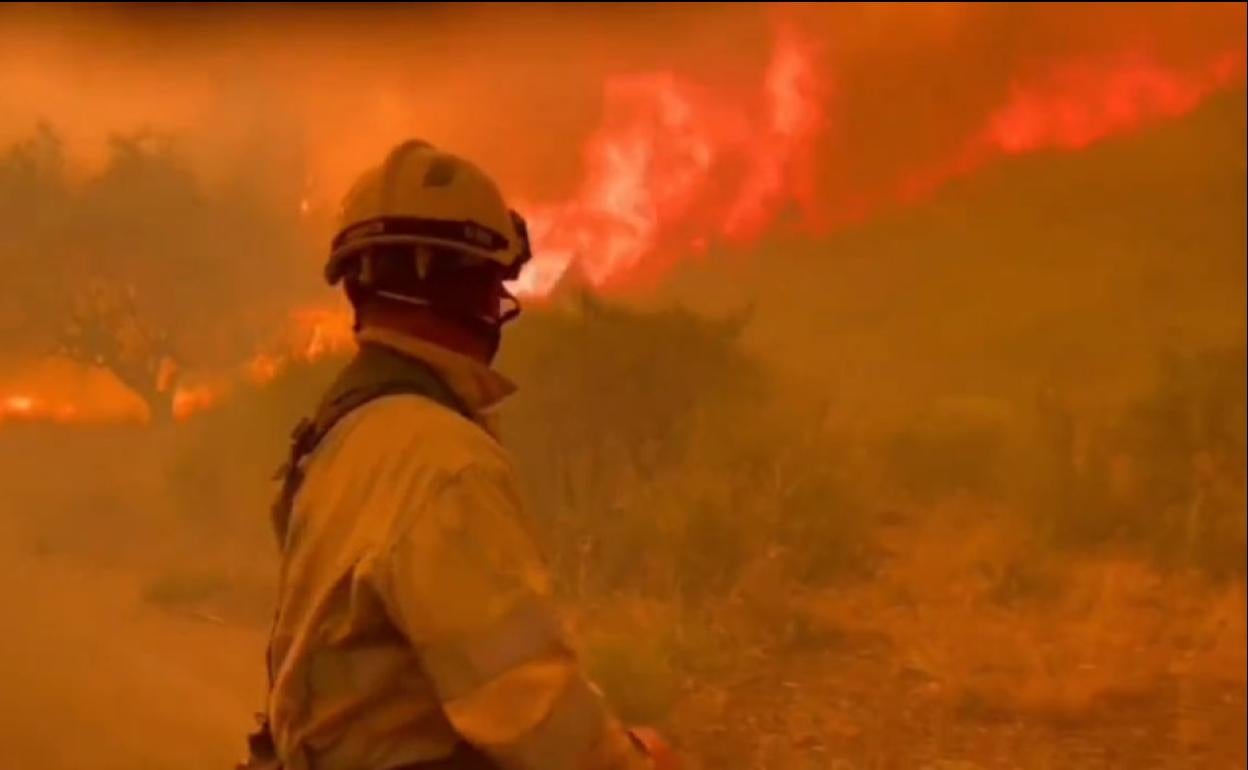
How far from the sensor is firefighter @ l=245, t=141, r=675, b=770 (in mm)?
1225

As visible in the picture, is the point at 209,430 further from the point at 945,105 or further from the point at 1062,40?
the point at 1062,40

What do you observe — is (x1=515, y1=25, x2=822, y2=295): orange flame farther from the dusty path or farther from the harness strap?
the harness strap

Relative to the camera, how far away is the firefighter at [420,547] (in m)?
1.22

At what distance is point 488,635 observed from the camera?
1.21 m

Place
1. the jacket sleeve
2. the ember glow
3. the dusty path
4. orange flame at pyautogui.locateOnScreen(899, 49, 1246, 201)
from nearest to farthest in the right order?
the jacket sleeve, the dusty path, the ember glow, orange flame at pyautogui.locateOnScreen(899, 49, 1246, 201)

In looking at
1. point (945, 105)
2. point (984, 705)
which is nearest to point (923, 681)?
point (984, 705)

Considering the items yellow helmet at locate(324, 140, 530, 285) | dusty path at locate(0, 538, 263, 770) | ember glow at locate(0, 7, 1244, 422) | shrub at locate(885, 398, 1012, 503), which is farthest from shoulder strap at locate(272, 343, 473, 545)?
shrub at locate(885, 398, 1012, 503)

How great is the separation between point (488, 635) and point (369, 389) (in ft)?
0.87

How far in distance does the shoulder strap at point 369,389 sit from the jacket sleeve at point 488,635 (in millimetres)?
133

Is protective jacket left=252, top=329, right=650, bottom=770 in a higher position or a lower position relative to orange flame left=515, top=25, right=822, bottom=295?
lower

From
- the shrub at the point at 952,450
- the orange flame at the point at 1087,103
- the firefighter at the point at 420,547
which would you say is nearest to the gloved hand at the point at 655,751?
the firefighter at the point at 420,547

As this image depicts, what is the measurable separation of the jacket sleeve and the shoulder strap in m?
0.13

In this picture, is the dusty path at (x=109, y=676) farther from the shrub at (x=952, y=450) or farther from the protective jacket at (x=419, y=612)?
A: the shrub at (x=952, y=450)

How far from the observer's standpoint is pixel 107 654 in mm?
2031
